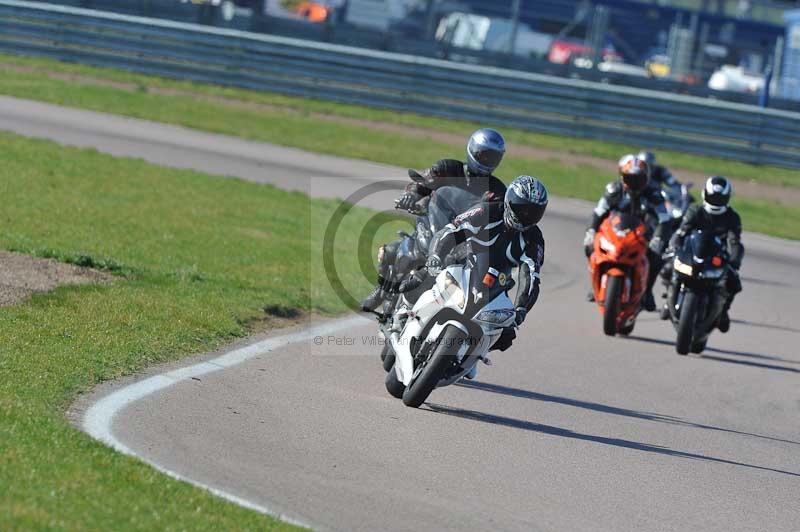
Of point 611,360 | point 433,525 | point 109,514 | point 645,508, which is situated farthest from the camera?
point 611,360

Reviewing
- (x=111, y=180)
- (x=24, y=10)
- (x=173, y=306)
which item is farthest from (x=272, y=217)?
(x=24, y=10)

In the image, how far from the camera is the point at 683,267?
12227 mm

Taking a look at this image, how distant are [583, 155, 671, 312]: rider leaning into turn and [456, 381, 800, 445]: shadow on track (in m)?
3.50

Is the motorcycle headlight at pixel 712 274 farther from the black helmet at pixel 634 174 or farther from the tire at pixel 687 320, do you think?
the black helmet at pixel 634 174

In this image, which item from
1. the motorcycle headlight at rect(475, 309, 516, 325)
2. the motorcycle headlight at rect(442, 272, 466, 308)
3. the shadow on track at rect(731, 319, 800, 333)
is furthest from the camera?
the shadow on track at rect(731, 319, 800, 333)

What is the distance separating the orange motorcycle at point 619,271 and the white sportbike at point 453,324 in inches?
174

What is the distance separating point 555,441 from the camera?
26.8ft

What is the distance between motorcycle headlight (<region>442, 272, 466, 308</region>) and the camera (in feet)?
26.7

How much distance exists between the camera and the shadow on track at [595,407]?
932 cm

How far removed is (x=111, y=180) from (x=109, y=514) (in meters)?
12.2

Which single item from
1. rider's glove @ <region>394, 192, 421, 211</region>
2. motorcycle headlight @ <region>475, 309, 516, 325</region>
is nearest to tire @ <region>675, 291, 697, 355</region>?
rider's glove @ <region>394, 192, 421, 211</region>

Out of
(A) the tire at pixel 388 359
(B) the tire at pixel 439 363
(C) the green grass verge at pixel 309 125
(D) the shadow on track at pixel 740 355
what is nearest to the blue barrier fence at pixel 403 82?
(C) the green grass verge at pixel 309 125

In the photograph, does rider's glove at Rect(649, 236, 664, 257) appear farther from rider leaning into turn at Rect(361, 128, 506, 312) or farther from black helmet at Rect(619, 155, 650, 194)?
rider leaning into turn at Rect(361, 128, 506, 312)

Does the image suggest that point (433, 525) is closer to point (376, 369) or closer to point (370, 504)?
point (370, 504)
